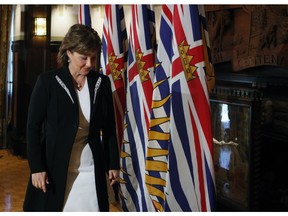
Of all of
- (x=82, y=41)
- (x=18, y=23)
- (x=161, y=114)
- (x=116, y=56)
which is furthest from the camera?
(x=18, y=23)

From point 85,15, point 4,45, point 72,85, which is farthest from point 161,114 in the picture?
point 4,45

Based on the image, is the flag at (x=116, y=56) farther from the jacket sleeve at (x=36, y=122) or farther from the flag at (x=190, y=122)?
the jacket sleeve at (x=36, y=122)

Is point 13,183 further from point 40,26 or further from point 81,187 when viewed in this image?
point 81,187

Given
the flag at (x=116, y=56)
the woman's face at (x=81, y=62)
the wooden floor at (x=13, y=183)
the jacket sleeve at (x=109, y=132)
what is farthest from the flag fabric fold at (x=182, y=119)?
the wooden floor at (x=13, y=183)

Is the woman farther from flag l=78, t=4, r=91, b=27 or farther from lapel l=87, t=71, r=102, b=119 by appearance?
flag l=78, t=4, r=91, b=27

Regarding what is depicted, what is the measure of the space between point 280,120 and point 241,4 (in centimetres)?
113

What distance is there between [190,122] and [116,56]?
4.65 feet

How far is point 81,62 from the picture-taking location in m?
2.21

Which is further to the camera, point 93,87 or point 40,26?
point 40,26

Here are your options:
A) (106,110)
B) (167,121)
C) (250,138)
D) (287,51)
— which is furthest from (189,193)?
(287,51)

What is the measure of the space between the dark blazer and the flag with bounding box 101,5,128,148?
148 centimetres

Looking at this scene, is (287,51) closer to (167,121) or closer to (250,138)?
(250,138)

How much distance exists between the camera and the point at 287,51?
11.6 feet

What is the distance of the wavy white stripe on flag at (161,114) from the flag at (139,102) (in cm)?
51
